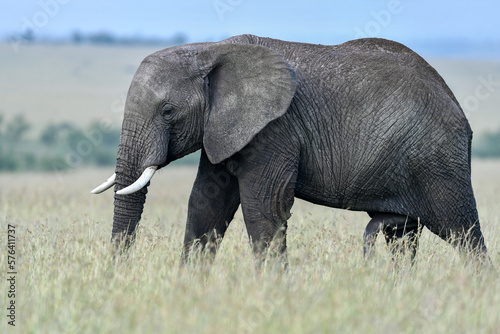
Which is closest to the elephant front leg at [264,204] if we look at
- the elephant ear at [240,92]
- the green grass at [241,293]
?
the green grass at [241,293]

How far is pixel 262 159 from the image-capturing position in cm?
749

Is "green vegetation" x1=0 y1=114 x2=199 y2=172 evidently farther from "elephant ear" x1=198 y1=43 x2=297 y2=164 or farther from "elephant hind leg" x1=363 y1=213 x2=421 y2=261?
"elephant ear" x1=198 y1=43 x2=297 y2=164

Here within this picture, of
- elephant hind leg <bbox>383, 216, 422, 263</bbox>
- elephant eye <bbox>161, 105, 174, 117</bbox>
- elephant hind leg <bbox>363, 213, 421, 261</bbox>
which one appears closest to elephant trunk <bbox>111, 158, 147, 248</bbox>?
elephant eye <bbox>161, 105, 174, 117</bbox>

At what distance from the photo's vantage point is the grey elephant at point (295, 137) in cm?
741

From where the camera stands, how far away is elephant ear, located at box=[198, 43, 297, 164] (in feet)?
24.3

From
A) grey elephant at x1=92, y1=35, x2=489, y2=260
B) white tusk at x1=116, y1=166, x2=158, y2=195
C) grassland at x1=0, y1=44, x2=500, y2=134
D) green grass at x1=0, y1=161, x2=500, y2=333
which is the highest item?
grassland at x1=0, y1=44, x2=500, y2=134

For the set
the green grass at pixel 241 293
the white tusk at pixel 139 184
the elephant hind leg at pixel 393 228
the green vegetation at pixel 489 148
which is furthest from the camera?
the green vegetation at pixel 489 148

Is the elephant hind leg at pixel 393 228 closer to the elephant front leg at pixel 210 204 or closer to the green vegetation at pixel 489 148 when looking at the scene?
the elephant front leg at pixel 210 204

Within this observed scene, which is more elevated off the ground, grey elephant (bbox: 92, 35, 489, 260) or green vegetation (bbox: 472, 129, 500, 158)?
green vegetation (bbox: 472, 129, 500, 158)

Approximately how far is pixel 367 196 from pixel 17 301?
3532 millimetres

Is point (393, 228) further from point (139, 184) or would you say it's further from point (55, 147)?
point (55, 147)

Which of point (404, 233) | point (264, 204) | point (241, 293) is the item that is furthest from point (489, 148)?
point (241, 293)

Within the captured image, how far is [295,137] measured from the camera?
25.3 feet

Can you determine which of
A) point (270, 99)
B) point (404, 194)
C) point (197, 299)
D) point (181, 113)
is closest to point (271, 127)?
point (270, 99)
